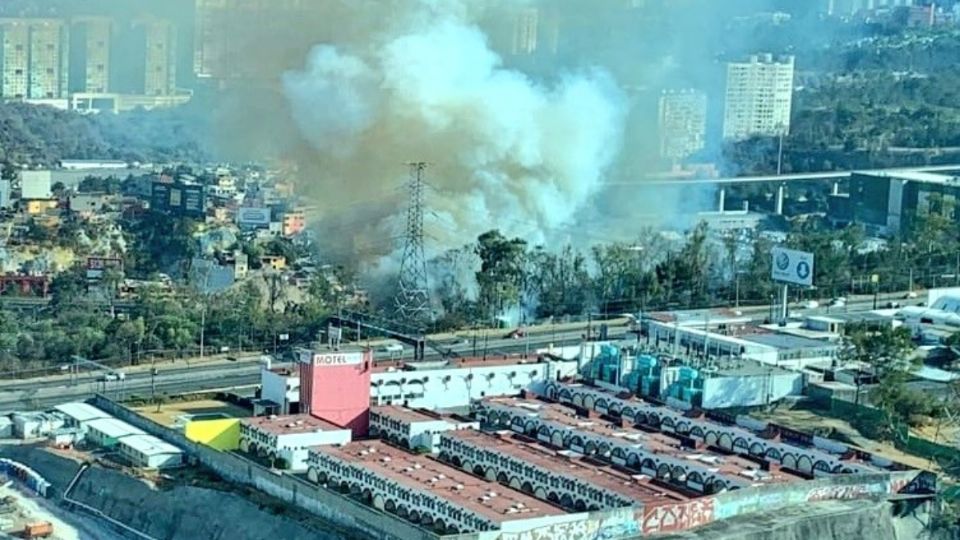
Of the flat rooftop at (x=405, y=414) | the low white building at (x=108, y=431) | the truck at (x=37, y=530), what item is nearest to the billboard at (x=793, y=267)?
the flat rooftop at (x=405, y=414)

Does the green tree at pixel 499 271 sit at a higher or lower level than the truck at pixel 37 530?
higher

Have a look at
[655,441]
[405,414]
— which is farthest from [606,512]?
[405,414]

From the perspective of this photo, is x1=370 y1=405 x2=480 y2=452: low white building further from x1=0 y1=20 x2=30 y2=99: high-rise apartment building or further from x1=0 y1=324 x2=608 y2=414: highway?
x1=0 y1=20 x2=30 y2=99: high-rise apartment building

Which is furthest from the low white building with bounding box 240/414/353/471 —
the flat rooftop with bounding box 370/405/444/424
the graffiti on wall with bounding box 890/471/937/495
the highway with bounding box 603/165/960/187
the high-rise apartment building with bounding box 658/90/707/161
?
the high-rise apartment building with bounding box 658/90/707/161

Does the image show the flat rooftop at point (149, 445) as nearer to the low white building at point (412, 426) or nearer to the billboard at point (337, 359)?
the billboard at point (337, 359)

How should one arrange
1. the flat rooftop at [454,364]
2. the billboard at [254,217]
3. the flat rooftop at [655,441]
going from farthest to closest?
the billboard at [254,217], the flat rooftop at [454,364], the flat rooftop at [655,441]

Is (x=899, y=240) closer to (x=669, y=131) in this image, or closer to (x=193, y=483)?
(x=669, y=131)

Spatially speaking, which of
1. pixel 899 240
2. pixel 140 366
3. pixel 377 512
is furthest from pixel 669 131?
pixel 377 512
